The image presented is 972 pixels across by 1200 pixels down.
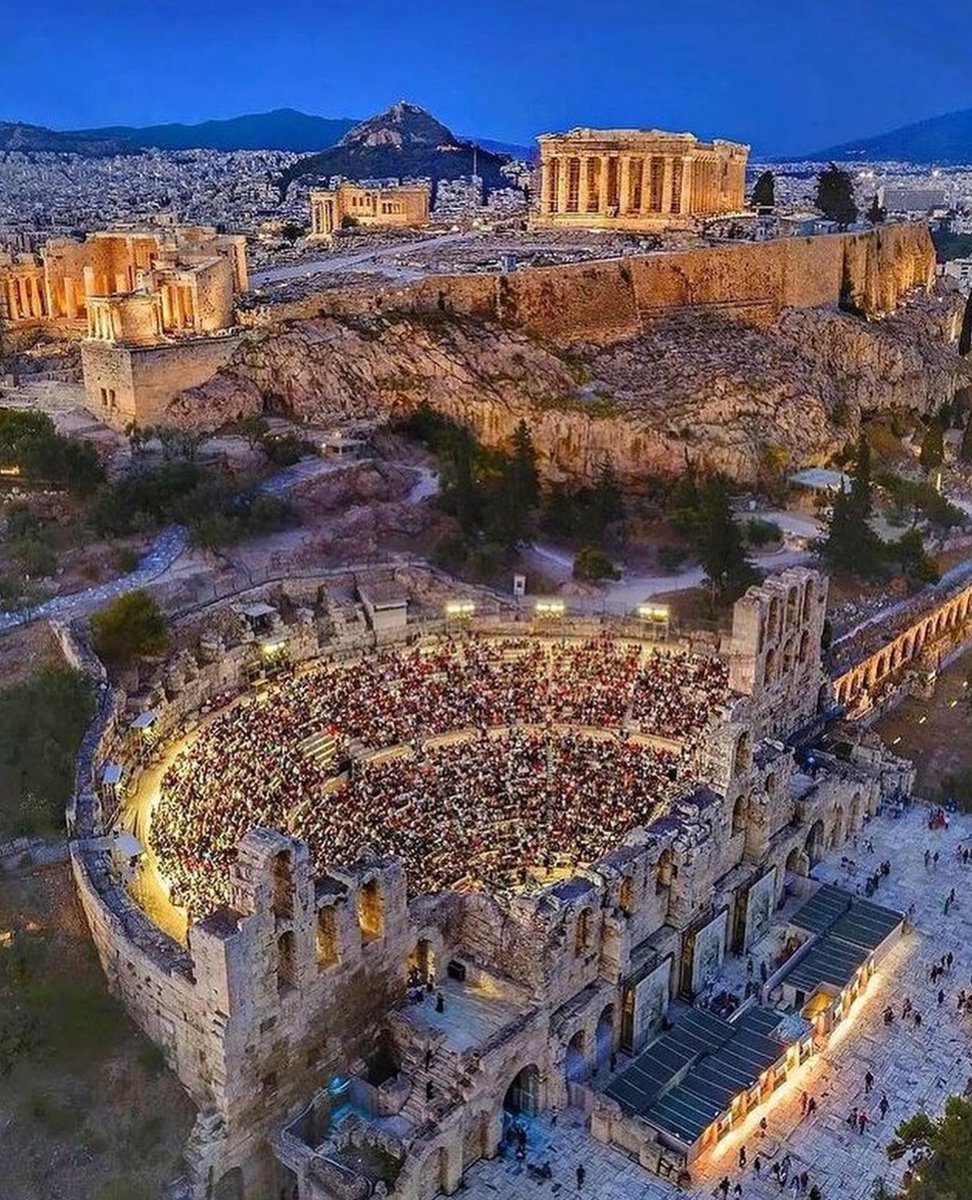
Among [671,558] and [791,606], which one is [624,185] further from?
[791,606]

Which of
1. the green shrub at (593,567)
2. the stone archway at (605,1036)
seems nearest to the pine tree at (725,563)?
the green shrub at (593,567)

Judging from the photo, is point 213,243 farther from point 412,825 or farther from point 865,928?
point 865,928

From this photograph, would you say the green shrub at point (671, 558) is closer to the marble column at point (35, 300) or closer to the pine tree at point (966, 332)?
the marble column at point (35, 300)

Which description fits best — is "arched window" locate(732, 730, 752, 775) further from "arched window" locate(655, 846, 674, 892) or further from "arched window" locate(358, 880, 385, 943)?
"arched window" locate(358, 880, 385, 943)

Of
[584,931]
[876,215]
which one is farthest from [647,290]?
[584,931]

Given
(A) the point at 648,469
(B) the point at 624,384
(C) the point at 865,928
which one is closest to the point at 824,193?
(B) the point at 624,384

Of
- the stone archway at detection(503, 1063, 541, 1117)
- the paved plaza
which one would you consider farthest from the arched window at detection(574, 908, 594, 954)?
the paved plaza
